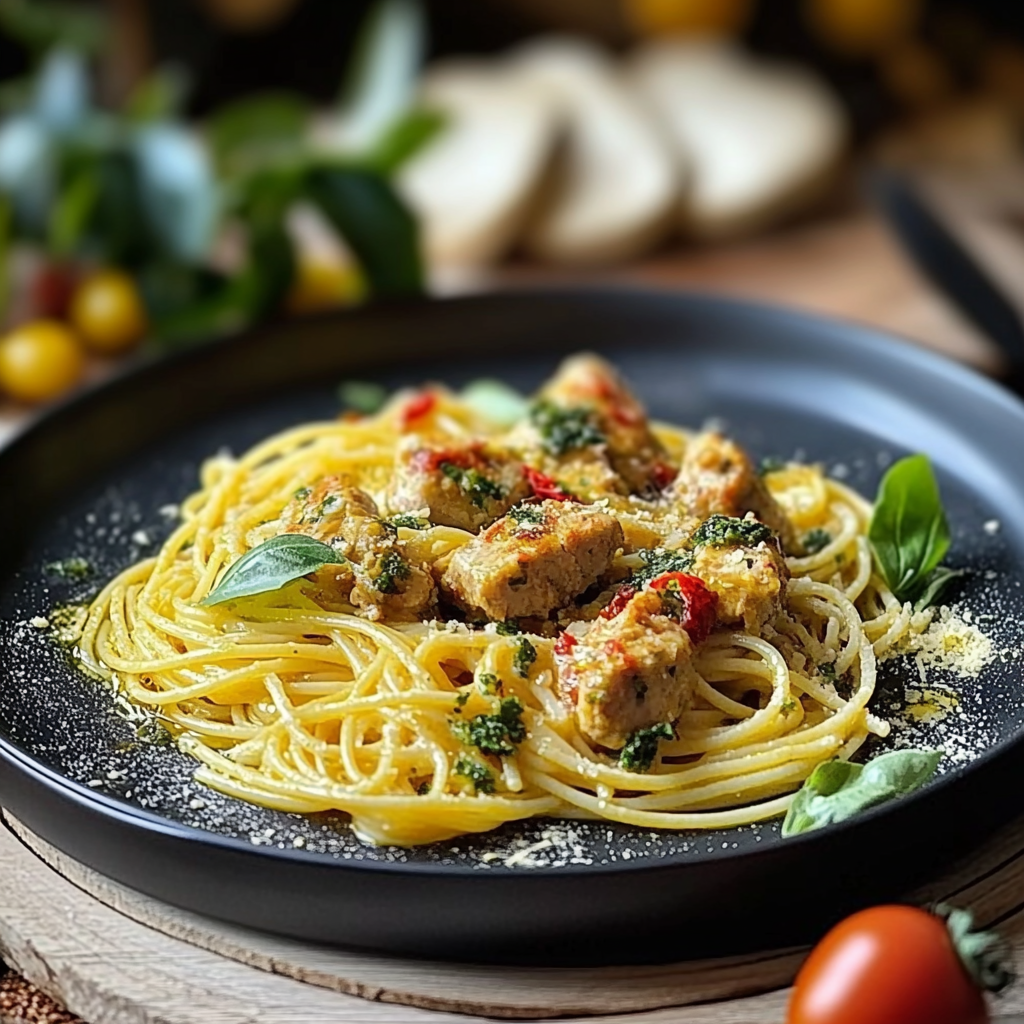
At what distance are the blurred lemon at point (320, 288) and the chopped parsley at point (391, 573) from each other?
3.69 metres

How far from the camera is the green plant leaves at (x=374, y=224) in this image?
7602 mm

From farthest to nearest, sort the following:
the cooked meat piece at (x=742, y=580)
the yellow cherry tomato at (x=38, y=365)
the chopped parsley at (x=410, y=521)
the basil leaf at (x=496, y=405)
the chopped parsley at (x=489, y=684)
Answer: the yellow cherry tomato at (x=38, y=365), the basil leaf at (x=496, y=405), the chopped parsley at (x=410, y=521), the cooked meat piece at (x=742, y=580), the chopped parsley at (x=489, y=684)

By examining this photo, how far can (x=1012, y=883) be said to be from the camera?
3984 mm

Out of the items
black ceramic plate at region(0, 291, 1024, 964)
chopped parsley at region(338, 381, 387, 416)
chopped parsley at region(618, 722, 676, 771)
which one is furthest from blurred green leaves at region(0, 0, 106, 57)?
chopped parsley at region(618, 722, 676, 771)

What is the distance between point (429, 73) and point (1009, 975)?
26.6ft

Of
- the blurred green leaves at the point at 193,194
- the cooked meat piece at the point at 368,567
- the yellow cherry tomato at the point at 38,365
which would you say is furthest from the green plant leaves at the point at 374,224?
the cooked meat piece at the point at 368,567

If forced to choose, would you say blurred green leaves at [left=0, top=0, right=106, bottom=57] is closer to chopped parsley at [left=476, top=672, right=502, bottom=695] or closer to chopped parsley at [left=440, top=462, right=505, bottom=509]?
chopped parsley at [left=440, top=462, right=505, bottom=509]

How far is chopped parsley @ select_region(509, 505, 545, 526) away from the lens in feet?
14.9

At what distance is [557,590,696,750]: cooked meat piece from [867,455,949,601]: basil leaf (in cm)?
102

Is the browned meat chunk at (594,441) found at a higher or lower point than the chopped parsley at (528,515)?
lower

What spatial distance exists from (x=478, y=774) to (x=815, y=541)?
1621 mm

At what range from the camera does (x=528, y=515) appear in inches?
181

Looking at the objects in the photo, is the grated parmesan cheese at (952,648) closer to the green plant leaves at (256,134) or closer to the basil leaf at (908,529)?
the basil leaf at (908,529)

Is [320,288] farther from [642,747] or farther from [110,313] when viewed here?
[642,747]
